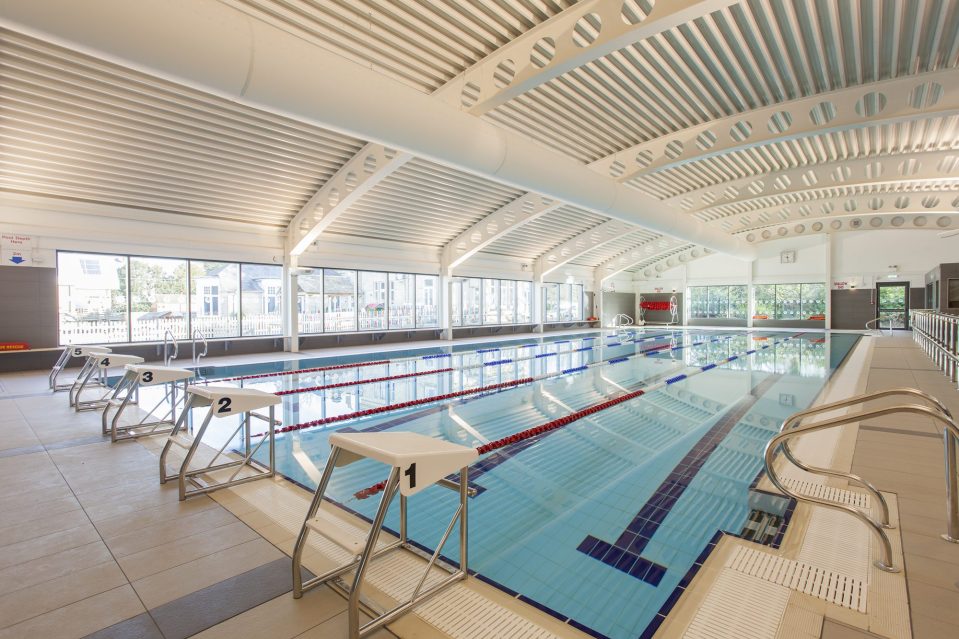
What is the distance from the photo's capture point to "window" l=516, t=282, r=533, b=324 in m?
20.4

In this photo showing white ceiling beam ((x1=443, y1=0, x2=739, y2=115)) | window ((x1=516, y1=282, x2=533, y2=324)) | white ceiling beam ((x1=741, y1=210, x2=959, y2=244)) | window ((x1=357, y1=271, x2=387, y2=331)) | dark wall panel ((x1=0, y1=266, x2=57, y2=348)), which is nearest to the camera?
white ceiling beam ((x1=443, y1=0, x2=739, y2=115))

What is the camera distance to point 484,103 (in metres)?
6.58

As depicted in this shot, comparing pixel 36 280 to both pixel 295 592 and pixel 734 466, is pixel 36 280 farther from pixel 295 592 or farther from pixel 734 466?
pixel 734 466

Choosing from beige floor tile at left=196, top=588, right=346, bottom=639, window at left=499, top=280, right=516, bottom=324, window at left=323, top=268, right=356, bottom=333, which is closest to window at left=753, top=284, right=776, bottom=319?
window at left=499, top=280, right=516, bottom=324

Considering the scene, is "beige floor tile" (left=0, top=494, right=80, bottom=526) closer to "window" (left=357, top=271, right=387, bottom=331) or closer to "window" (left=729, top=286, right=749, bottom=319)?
"window" (left=357, top=271, right=387, bottom=331)

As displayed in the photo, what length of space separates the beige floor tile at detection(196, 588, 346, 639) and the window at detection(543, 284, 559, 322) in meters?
20.2

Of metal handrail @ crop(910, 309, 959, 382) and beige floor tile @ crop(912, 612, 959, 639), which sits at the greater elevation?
metal handrail @ crop(910, 309, 959, 382)

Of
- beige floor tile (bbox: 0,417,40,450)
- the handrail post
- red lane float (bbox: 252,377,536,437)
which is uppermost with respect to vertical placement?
the handrail post

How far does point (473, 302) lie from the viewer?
18.3 m

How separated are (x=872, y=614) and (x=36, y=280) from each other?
1261cm

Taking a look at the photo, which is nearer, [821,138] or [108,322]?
[108,322]

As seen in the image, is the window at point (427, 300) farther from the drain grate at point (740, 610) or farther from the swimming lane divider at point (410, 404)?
the drain grate at point (740, 610)

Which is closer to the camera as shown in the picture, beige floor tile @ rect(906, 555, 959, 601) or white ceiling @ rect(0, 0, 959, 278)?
beige floor tile @ rect(906, 555, 959, 601)

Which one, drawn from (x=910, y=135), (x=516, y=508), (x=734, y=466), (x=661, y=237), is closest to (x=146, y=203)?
(x=516, y=508)
